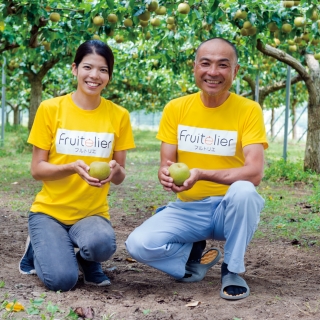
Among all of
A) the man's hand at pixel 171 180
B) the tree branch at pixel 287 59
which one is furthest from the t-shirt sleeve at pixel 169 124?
the tree branch at pixel 287 59

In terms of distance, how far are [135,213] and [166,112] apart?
2990mm

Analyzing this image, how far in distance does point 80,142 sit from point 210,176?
0.87 meters

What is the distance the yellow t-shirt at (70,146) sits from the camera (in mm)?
3537

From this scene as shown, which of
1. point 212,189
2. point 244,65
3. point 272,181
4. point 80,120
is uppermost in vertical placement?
point 244,65

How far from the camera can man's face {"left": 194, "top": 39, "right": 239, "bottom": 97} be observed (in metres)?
3.43

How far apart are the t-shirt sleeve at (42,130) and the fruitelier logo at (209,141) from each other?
0.87 m

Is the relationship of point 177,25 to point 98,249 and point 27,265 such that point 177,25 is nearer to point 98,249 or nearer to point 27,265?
point 27,265

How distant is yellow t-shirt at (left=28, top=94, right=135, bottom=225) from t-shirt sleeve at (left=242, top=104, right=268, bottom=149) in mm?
853

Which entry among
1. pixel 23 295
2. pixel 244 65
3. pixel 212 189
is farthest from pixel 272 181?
pixel 23 295

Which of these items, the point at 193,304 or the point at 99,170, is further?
the point at 99,170

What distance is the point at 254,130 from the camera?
3449mm

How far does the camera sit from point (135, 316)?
295 centimetres

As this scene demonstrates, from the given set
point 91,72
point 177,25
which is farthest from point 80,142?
point 177,25

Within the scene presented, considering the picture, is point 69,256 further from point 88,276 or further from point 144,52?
point 144,52
